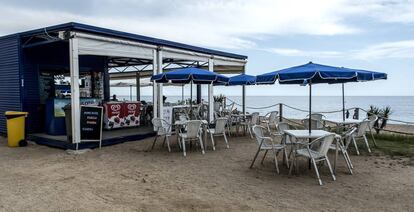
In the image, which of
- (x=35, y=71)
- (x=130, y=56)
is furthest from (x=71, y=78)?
(x=35, y=71)

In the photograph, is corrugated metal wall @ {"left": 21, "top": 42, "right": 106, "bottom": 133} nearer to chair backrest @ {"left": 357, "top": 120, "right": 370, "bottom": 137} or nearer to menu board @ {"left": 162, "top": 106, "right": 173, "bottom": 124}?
menu board @ {"left": 162, "top": 106, "right": 173, "bottom": 124}

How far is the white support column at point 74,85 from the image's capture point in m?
7.25

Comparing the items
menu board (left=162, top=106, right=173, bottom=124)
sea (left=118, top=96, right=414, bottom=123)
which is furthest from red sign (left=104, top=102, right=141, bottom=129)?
sea (left=118, top=96, right=414, bottom=123)

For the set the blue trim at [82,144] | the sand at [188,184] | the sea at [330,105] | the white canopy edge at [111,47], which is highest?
the white canopy edge at [111,47]

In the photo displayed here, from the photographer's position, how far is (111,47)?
8227 millimetres

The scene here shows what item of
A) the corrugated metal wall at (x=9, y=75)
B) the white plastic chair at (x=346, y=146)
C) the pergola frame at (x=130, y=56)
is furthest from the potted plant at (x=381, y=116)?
the corrugated metal wall at (x=9, y=75)

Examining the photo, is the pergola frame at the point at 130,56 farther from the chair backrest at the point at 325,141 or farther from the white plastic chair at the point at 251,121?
the chair backrest at the point at 325,141

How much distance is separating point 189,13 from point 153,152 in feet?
23.0

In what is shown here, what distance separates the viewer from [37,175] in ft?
17.6

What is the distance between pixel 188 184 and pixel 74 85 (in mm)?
3924

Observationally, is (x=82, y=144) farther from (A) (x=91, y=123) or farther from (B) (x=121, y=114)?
(B) (x=121, y=114)

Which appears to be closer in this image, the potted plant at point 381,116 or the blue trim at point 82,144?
the blue trim at point 82,144

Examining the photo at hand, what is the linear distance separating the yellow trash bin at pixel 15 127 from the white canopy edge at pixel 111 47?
2469 mm

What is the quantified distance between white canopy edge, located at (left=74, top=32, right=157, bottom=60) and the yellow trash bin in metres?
2.47
